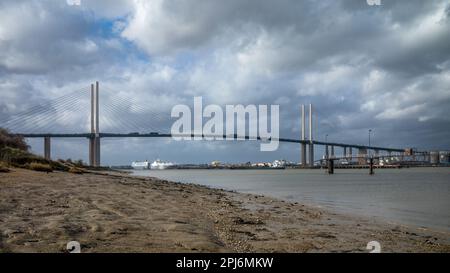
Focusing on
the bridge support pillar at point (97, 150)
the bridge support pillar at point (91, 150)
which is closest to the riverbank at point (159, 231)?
the bridge support pillar at point (97, 150)

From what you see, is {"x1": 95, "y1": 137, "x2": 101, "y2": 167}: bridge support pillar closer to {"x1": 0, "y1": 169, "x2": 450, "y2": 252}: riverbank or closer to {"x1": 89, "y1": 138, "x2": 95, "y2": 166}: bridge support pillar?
{"x1": 89, "y1": 138, "x2": 95, "y2": 166}: bridge support pillar

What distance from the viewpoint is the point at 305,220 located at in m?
12.8

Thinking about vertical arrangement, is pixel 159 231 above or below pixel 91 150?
below

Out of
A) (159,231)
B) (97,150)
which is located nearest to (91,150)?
(97,150)

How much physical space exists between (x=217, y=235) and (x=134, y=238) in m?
2.04

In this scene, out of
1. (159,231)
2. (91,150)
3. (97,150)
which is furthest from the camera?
(91,150)

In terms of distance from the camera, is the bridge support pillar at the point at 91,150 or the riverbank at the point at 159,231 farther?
the bridge support pillar at the point at 91,150


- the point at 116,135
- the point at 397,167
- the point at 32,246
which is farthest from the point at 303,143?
the point at 32,246

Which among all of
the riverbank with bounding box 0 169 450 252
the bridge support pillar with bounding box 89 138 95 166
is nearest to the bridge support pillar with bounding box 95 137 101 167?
the bridge support pillar with bounding box 89 138 95 166

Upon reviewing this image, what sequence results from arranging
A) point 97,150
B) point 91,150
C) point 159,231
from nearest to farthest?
1. point 159,231
2. point 97,150
3. point 91,150

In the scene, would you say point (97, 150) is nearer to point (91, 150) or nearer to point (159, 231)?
point (91, 150)

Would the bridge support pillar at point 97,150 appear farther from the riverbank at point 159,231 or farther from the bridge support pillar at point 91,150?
the riverbank at point 159,231

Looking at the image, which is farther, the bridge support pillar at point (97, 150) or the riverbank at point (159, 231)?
the bridge support pillar at point (97, 150)

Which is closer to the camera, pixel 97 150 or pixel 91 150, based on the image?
pixel 97 150
